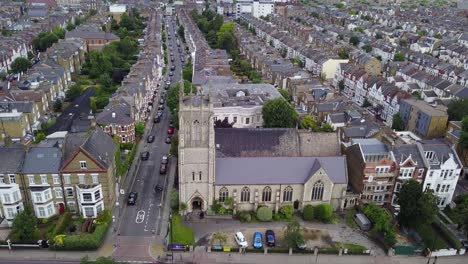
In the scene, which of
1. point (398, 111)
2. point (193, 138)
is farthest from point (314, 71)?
point (193, 138)

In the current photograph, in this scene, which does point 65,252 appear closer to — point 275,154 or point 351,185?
point 275,154

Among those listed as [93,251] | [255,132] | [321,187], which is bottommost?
[93,251]

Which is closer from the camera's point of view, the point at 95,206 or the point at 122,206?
the point at 95,206

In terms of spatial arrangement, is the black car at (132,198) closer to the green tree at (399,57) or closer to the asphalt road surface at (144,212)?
the asphalt road surface at (144,212)

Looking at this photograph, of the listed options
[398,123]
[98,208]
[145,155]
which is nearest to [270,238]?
[98,208]

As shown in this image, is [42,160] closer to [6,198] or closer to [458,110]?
[6,198]

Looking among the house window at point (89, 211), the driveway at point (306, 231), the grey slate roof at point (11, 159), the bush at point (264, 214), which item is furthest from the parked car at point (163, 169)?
the grey slate roof at point (11, 159)

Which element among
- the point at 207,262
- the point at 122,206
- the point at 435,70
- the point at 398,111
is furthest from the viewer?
the point at 435,70
